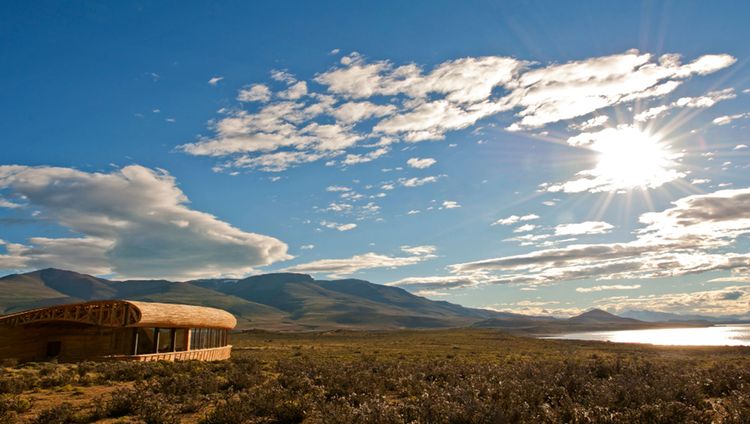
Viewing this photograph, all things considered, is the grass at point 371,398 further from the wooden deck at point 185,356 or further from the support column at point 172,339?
the support column at point 172,339

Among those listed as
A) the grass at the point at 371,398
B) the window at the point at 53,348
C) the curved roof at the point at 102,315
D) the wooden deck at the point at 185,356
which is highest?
the curved roof at the point at 102,315

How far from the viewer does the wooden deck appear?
3302 centimetres

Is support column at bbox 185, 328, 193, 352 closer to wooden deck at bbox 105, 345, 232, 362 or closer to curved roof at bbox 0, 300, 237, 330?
wooden deck at bbox 105, 345, 232, 362

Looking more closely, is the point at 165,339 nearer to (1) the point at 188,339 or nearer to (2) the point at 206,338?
(1) the point at 188,339

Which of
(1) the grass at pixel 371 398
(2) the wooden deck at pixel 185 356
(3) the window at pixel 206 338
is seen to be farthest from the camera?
(3) the window at pixel 206 338

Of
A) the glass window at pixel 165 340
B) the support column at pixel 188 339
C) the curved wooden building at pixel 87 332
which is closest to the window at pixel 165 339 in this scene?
the glass window at pixel 165 340

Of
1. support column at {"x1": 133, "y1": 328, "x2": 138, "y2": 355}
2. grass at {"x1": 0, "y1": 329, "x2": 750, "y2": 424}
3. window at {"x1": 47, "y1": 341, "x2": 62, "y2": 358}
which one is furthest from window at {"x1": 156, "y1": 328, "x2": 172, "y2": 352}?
grass at {"x1": 0, "y1": 329, "x2": 750, "y2": 424}

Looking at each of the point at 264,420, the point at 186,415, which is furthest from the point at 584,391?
the point at 186,415

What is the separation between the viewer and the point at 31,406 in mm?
17094

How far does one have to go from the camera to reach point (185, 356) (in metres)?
37.8

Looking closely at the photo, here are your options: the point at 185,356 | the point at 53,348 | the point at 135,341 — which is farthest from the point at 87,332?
the point at 185,356

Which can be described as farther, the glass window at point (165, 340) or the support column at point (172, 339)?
the support column at point (172, 339)

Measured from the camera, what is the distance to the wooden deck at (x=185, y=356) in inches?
1300

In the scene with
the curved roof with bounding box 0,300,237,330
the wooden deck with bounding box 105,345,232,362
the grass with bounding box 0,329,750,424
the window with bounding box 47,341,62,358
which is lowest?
the wooden deck with bounding box 105,345,232,362
